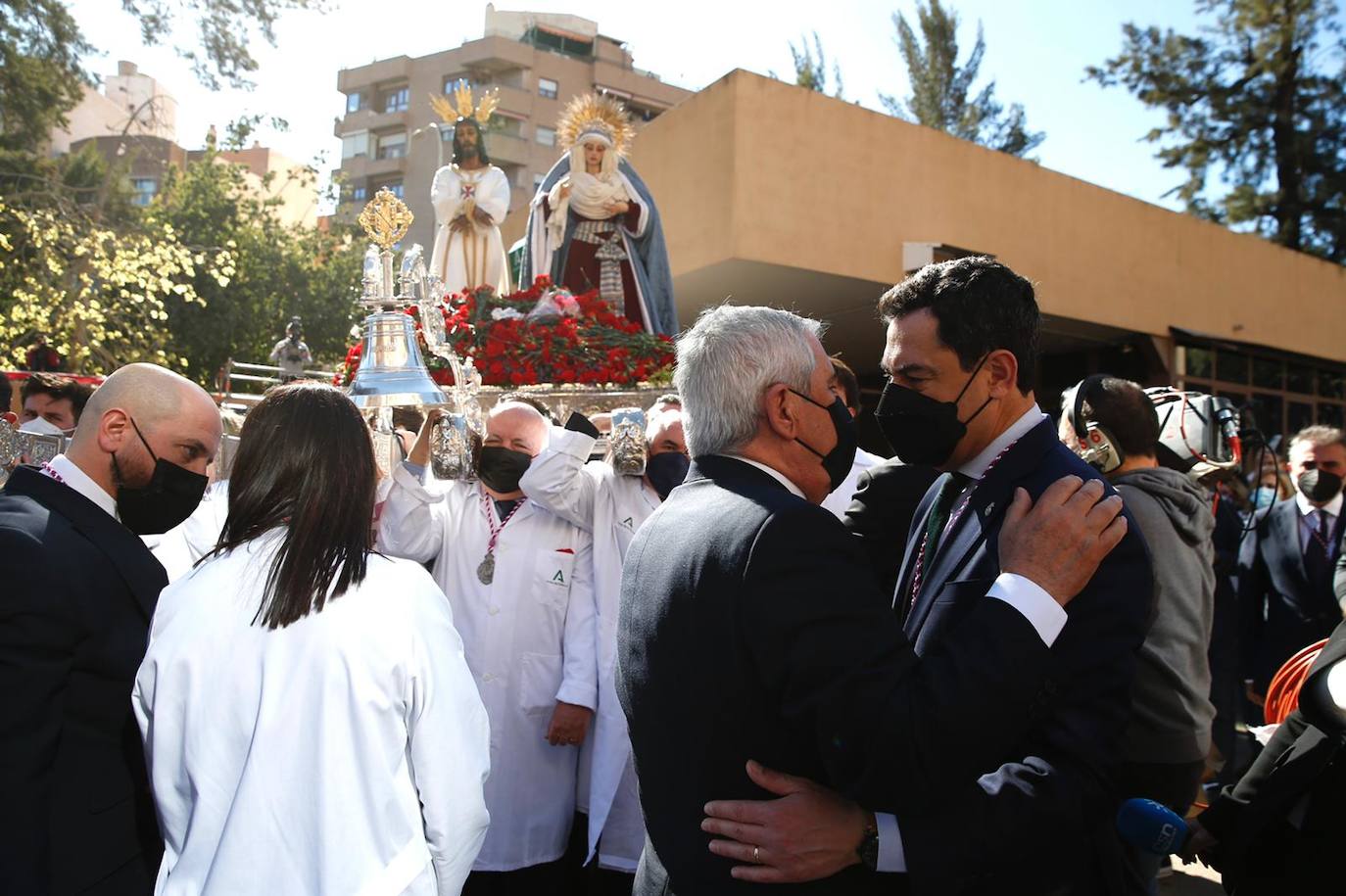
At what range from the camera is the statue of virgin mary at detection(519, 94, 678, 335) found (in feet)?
27.3

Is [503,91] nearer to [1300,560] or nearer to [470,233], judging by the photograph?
[470,233]

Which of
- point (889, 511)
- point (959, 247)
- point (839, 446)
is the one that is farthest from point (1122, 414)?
point (959, 247)

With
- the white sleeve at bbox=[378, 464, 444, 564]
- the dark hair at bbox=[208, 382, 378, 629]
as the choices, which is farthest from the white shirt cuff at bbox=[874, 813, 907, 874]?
the white sleeve at bbox=[378, 464, 444, 564]

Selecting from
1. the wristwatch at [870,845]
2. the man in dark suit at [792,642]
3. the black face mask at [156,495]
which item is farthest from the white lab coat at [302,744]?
the wristwatch at [870,845]

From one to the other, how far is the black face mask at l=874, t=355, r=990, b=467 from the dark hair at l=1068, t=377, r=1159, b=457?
159 centimetres

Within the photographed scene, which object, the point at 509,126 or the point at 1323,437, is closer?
the point at 1323,437

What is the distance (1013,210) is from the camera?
46.6 ft

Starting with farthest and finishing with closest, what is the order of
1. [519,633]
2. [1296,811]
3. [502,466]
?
[502,466], [519,633], [1296,811]

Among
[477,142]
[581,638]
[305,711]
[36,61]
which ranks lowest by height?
[581,638]

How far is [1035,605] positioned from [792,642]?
409mm

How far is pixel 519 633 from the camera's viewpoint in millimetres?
4254

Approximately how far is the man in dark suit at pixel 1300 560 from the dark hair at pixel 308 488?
5882 millimetres

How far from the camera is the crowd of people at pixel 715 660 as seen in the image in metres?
1.72

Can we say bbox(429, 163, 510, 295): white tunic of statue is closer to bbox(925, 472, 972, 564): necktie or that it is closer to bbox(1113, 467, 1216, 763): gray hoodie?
bbox(1113, 467, 1216, 763): gray hoodie
